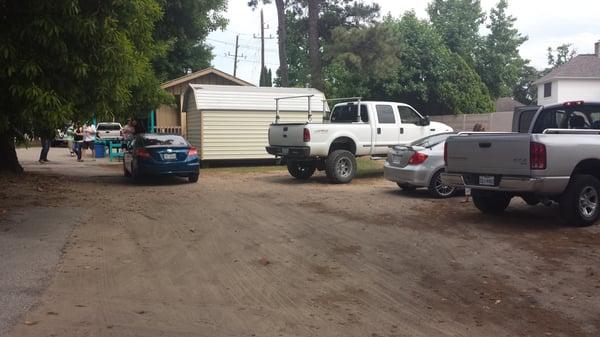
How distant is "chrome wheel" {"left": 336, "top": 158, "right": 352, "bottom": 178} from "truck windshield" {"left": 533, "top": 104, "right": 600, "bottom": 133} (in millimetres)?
6321

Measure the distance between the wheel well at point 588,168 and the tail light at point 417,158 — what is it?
12.6ft

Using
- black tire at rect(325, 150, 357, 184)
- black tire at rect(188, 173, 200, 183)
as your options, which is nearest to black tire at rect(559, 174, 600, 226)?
black tire at rect(325, 150, 357, 184)

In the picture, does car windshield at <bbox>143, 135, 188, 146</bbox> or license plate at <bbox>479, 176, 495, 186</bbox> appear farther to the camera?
car windshield at <bbox>143, 135, 188, 146</bbox>

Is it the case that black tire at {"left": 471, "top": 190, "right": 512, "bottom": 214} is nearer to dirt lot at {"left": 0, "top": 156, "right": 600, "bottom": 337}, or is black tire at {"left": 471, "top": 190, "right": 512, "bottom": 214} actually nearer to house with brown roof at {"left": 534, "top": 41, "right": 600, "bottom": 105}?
dirt lot at {"left": 0, "top": 156, "right": 600, "bottom": 337}

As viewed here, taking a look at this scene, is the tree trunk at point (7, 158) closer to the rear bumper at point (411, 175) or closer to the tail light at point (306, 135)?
the tail light at point (306, 135)

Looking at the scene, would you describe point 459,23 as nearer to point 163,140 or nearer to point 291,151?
point 291,151

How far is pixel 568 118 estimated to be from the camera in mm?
10234

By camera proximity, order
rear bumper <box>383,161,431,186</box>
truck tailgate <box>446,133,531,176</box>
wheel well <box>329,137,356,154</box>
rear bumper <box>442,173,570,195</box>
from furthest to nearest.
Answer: wheel well <box>329,137,356,154</box> → rear bumper <box>383,161,431,186</box> → truck tailgate <box>446,133,531,176</box> → rear bumper <box>442,173,570,195</box>

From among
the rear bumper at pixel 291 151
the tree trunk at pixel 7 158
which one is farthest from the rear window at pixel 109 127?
the rear bumper at pixel 291 151

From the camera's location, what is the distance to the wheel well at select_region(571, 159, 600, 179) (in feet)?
30.1

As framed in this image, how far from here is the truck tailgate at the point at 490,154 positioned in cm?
886

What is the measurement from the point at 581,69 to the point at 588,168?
1458 inches

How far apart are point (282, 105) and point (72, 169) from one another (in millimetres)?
7843

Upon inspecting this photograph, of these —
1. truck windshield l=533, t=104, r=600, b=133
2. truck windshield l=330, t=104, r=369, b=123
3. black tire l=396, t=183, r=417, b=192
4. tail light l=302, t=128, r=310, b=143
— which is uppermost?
truck windshield l=330, t=104, r=369, b=123
